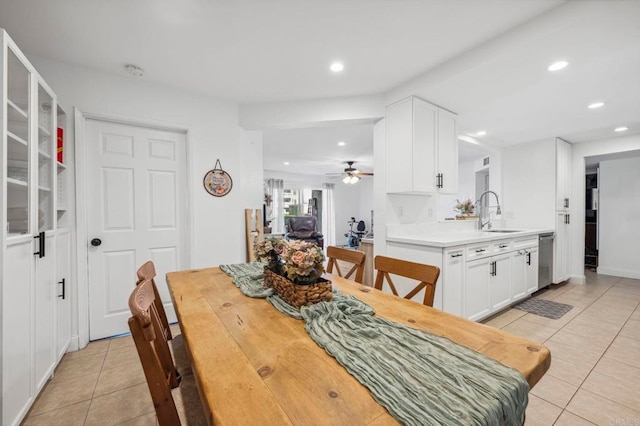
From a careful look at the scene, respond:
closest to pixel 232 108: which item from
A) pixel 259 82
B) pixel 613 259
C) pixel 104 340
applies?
pixel 259 82

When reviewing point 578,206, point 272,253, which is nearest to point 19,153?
point 272,253

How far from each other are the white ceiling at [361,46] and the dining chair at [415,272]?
157 centimetres

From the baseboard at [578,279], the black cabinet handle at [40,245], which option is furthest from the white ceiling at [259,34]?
the baseboard at [578,279]

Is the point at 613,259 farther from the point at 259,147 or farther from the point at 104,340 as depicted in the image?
the point at 104,340

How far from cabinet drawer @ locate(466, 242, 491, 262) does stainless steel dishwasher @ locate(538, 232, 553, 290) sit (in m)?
1.60

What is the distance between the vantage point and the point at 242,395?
24.9 inches

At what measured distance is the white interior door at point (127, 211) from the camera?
7.96ft

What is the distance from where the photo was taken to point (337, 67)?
2.34 meters

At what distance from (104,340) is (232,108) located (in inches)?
105

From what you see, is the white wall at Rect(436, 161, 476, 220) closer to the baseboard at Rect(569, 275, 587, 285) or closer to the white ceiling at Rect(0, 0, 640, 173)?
the baseboard at Rect(569, 275, 587, 285)

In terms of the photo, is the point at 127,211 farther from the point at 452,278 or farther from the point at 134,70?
the point at 452,278

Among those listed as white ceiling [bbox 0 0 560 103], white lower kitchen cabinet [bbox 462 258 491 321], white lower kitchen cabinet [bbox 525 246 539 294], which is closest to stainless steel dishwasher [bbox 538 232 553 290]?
white lower kitchen cabinet [bbox 525 246 539 294]

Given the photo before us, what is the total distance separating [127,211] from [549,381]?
376cm

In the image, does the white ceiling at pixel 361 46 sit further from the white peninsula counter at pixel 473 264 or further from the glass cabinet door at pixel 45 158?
the white peninsula counter at pixel 473 264
